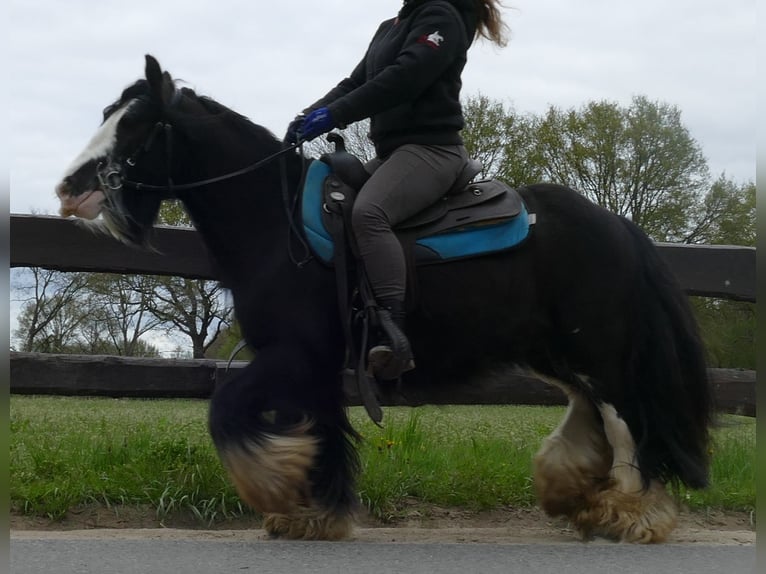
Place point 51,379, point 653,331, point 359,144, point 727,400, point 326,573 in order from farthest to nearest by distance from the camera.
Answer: point 359,144
point 727,400
point 51,379
point 653,331
point 326,573

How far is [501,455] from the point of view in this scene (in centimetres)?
649

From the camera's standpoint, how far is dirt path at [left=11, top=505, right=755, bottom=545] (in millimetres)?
5180

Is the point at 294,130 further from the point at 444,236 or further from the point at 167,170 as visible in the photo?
the point at 444,236

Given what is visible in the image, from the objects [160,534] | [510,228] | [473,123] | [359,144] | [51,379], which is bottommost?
[160,534]

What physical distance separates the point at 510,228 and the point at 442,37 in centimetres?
106

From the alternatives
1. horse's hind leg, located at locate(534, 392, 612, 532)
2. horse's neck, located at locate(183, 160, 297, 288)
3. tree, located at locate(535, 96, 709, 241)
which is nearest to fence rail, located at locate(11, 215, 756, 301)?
horse's neck, located at locate(183, 160, 297, 288)

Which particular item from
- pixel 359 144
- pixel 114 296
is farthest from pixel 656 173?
pixel 114 296

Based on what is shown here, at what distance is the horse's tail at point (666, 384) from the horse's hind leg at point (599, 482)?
0.31 feet

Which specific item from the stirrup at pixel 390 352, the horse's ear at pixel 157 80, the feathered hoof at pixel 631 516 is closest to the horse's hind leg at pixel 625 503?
the feathered hoof at pixel 631 516

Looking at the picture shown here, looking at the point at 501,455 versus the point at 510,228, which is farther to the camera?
the point at 501,455

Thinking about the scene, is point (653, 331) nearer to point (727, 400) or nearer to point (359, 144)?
point (727, 400)

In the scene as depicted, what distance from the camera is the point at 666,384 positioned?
212 inches

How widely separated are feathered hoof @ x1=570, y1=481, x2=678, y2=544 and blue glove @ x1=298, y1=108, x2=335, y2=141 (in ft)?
7.90

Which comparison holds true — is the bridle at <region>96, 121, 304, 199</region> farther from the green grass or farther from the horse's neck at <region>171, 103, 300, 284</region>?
the green grass
